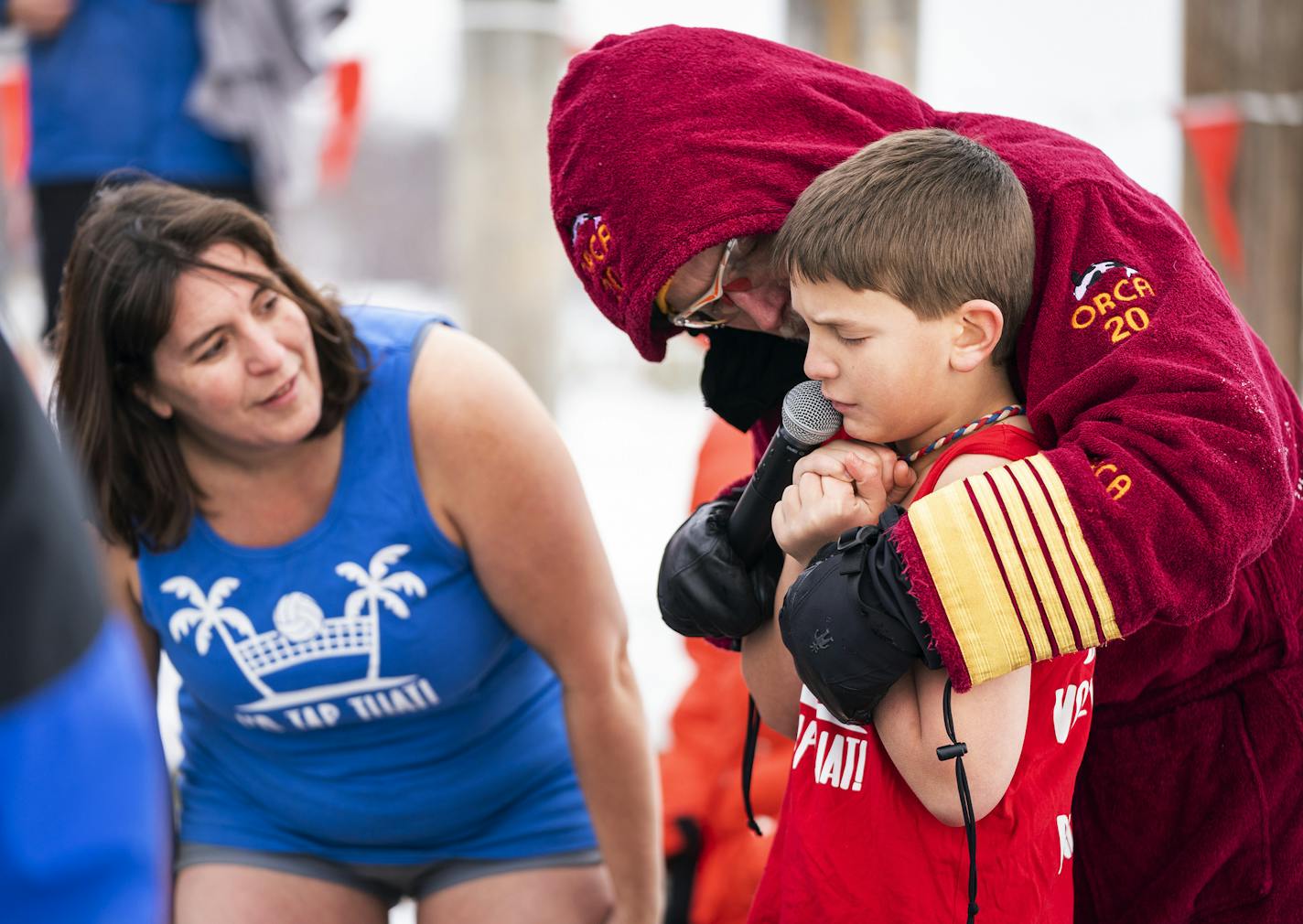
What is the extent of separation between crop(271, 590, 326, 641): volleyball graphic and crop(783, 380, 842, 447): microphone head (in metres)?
0.94

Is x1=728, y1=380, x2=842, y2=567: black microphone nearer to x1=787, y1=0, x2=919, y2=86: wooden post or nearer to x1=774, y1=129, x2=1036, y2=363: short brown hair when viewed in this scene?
x1=774, y1=129, x2=1036, y2=363: short brown hair

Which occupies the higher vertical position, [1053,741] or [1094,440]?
[1094,440]

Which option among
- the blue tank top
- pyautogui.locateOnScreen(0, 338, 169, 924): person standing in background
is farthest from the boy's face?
the blue tank top

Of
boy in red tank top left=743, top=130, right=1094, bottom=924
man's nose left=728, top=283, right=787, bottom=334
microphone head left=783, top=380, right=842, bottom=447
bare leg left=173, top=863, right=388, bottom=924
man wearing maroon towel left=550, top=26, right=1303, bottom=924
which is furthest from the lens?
bare leg left=173, top=863, right=388, bottom=924

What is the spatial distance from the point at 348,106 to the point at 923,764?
14.7ft

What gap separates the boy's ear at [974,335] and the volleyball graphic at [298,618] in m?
1.13

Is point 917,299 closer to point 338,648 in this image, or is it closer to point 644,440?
point 338,648

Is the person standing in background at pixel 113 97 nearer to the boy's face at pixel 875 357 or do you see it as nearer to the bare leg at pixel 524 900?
the bare leg at pixel 524 900

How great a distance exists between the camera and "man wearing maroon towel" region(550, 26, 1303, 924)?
120 cm

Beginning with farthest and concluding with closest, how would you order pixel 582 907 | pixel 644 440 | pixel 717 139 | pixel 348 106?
pixel 644 440
pixel 348 106
pixel 582 907
pixel 717 139

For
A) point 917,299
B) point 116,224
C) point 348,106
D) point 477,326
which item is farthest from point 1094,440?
point 348,106

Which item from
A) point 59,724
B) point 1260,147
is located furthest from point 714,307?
point 1260,147

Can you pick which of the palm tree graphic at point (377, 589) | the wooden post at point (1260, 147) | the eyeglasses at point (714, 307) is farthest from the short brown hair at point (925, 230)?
the wooden post at point (1260, 147)

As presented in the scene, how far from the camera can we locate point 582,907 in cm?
223
